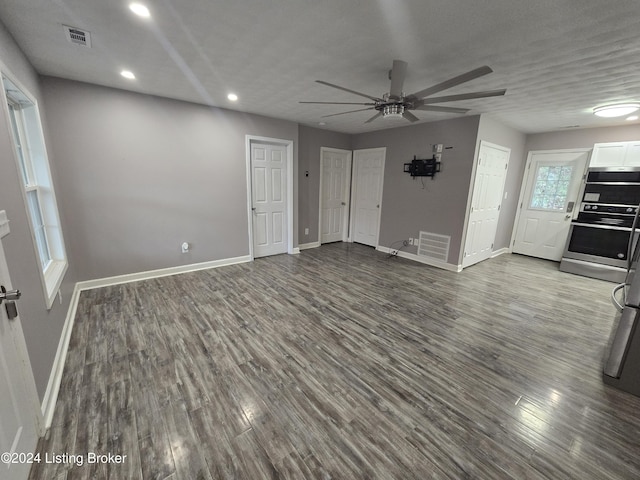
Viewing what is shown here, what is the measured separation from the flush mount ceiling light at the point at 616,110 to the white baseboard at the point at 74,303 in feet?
18.5

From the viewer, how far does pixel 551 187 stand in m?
5.13

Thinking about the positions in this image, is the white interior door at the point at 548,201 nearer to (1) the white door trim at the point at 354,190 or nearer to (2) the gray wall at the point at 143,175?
(1) the white door trim at the point at 354,190

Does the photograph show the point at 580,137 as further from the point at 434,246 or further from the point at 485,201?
the point at 434,246

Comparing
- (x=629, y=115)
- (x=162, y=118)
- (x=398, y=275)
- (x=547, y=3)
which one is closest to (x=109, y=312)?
(x=162, y=118)

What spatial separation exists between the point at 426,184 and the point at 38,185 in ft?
17.4

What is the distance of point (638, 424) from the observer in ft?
5.55

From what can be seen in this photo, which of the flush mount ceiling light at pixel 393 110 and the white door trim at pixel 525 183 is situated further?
the white door trim at pixel 525 183

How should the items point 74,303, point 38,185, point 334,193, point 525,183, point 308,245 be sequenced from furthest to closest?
1. point 334,193
2. point 308,245
3. point 525,183
4. point 74,303
5. point 38,185

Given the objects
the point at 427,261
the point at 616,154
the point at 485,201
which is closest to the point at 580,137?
the point at 616,154

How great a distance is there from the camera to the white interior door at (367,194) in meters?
5.60

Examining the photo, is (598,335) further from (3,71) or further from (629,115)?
(3,71)

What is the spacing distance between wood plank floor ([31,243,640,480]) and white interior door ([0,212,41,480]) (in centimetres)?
17

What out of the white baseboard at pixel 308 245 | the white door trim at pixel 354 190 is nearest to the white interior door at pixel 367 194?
the white door trim at pixel 354 190

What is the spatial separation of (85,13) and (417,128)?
4.54m
